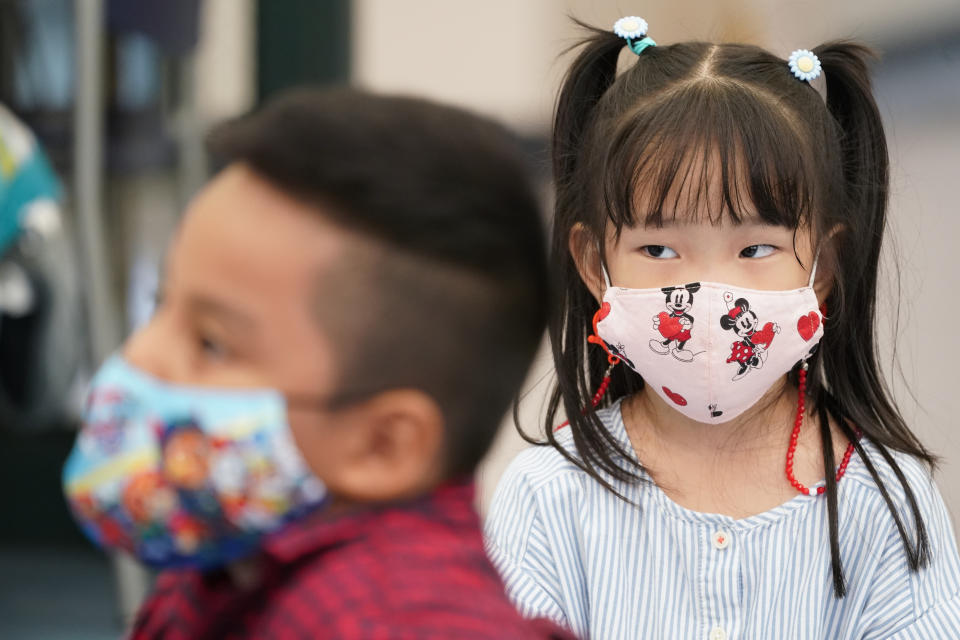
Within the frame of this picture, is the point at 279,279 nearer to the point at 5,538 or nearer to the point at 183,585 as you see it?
the point at 183,585

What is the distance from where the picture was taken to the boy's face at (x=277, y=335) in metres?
0.84

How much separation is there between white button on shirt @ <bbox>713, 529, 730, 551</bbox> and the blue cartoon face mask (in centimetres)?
52

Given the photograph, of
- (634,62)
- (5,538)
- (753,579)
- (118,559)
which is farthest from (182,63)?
(753,579)

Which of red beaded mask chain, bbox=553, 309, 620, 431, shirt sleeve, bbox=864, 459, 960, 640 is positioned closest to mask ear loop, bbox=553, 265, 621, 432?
red beaded mask chain, bbox=553, 309, 620, 431

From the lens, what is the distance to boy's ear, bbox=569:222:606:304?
1.25 meters

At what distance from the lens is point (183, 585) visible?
3.06ft

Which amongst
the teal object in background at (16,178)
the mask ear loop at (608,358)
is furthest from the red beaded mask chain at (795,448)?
the teal object in background at (16,178)

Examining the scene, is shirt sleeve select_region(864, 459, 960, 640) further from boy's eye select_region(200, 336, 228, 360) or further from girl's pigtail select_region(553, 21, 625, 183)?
boy's eye select_region(200, 336, 228, 360)

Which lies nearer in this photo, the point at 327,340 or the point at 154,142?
the point at 327,340

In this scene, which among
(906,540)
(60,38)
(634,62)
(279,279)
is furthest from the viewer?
(60,38)

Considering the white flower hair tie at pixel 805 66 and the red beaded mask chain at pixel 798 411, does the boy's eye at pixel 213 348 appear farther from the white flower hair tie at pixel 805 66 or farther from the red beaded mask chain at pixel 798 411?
the white flower hair tie at pixel 805 66

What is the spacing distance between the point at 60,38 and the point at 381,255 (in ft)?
8.09

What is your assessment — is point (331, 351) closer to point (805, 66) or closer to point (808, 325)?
point (808, 325)

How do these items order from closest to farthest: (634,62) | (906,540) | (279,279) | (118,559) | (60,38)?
(279,279), (906,540), (634,62), (118,559), (60,38)
